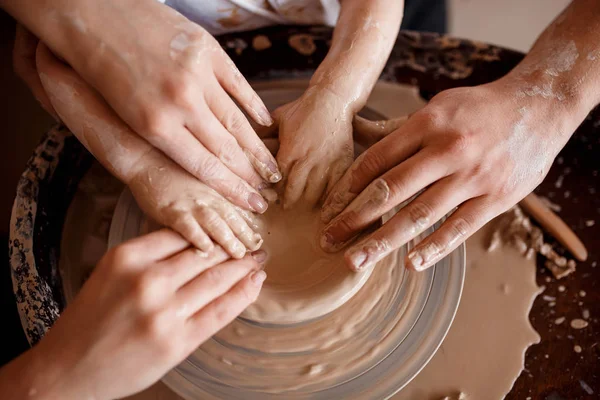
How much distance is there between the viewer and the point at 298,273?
1069 millimetres

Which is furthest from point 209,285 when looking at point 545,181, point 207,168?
point 545,181

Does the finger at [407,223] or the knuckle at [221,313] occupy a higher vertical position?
the finger at [407,223]

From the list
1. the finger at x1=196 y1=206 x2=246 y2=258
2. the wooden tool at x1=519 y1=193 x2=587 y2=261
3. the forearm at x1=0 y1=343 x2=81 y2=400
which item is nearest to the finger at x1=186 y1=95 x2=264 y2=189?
the finger at x1=196 y1=206 x2=246 y2=258

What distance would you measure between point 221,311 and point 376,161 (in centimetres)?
42

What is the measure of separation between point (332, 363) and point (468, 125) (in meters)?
0.56

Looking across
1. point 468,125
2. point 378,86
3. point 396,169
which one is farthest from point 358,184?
point 378,86

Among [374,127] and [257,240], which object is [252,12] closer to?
[374,127]

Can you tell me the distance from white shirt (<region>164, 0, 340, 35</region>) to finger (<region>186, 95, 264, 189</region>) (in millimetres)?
429

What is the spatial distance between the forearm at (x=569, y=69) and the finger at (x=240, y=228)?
0.63 meters

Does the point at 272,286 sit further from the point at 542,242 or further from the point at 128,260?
the point at 542,242

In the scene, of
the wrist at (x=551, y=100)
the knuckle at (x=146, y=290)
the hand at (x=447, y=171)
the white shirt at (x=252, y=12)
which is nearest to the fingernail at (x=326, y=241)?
the hand at (x=447, y=171)

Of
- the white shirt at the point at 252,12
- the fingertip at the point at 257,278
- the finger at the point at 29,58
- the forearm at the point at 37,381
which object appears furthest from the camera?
the white shirt at the point at 252,12

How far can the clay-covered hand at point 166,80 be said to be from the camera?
0.93 meters

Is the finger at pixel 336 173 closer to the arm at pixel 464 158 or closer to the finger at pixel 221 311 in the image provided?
the arm at pixel 464 158
